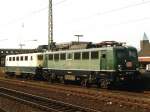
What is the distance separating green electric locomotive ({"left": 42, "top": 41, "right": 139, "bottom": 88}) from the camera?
87.0 ft

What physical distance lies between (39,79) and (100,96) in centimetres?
2139

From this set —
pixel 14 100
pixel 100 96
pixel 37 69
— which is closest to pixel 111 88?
pixel 100 96

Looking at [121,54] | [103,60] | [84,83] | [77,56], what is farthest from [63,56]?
[121,54]

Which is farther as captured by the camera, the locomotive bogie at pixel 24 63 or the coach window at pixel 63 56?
the locomotive bogie at pixel 24 63

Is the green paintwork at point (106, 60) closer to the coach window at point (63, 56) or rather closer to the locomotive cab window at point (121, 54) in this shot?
the locomotive cab window at point (121, 54)

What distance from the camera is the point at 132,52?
2769 cm

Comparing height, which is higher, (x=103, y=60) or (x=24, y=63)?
(x=103, y=60)

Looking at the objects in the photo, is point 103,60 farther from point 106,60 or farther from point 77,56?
point 77,56

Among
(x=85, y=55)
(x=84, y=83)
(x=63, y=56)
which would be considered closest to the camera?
(x=85, y=55)

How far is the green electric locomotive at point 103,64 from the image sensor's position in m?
26.5

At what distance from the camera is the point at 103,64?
27344 millimetres

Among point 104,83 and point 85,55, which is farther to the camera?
point 85,55

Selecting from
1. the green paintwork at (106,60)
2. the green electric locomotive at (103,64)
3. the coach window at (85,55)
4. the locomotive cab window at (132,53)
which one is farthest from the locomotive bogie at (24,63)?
the locomotive cab window at (132,53)

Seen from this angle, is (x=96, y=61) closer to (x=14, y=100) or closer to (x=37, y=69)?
(x=14, y=100)
